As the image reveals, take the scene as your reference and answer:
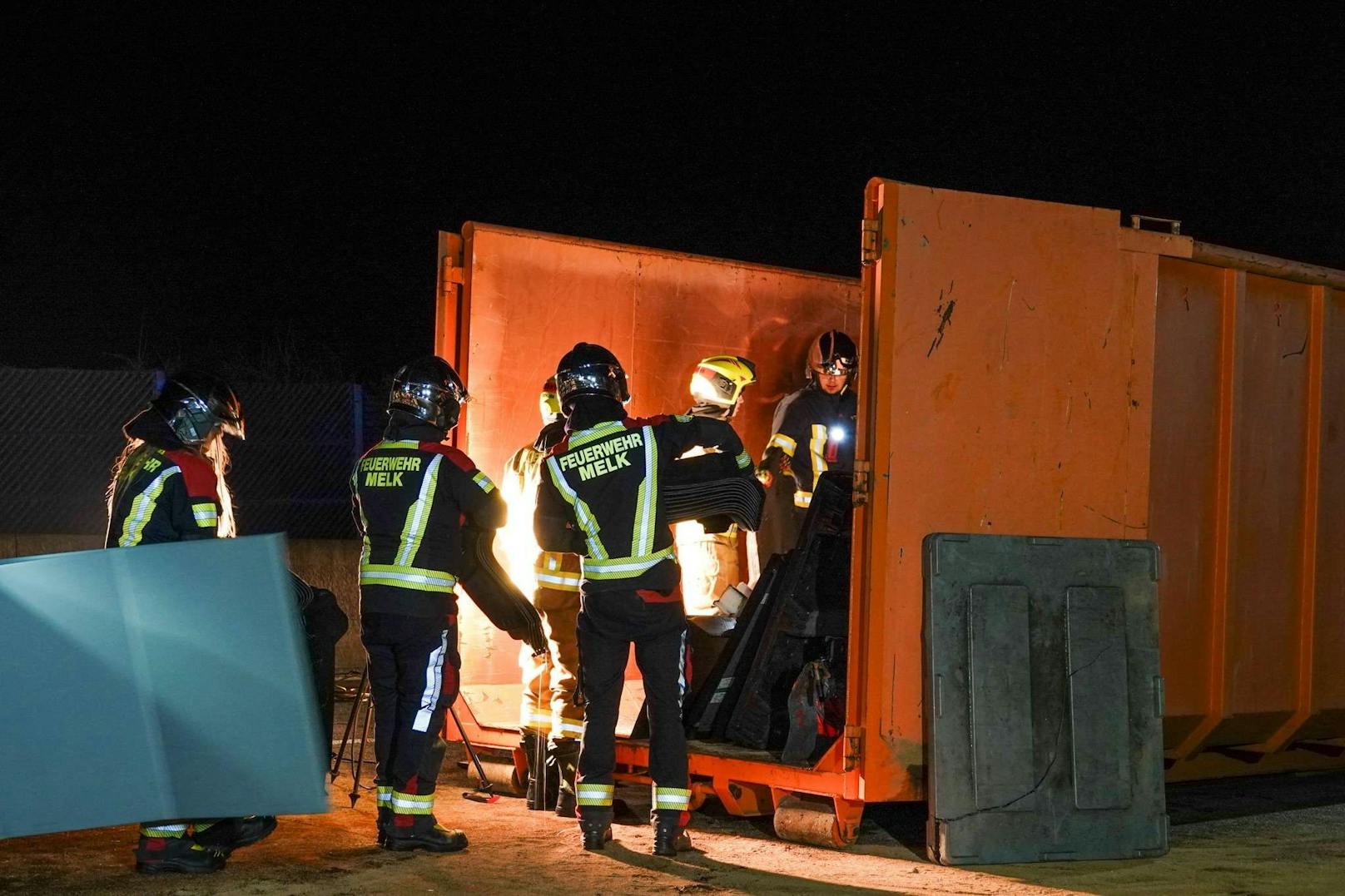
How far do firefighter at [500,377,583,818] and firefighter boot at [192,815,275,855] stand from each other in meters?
1.28

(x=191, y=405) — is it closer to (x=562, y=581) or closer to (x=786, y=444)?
(x=562, y=581)

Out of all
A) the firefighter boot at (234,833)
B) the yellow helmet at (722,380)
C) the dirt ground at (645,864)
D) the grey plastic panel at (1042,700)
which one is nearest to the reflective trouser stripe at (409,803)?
the dirt ground at (645,864)

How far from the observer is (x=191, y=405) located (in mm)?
5977

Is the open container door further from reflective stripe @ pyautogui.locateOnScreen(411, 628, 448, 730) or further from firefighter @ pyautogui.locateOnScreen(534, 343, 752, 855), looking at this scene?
reflective stripe @ pyautogui.locateOnScreen(411, 628, 448, 730)

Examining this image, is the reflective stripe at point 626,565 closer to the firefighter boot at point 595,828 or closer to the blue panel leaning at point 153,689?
the firefighter boot at point 595,828

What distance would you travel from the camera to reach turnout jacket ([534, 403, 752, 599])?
6148mm

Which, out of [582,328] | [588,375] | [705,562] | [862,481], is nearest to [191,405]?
[588,375]

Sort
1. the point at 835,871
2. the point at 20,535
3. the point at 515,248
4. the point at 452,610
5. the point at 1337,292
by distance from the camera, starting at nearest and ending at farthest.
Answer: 1. the point at 835,871
2. the point at 452,610
3. the point at 1337,292
4. the point at 515,248
5. the point at 20,535

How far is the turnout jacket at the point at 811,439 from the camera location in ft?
28.4

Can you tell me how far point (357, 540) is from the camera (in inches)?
495

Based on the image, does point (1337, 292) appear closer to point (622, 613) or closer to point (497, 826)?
point (622, 613)

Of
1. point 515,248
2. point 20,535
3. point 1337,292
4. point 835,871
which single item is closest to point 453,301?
point 515,248

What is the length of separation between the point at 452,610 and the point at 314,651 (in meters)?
0.59

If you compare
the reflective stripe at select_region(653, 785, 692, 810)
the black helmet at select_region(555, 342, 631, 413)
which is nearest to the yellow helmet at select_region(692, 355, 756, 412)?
the black helmet at select_region(555, 342, 631, 413)
